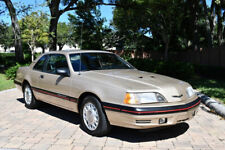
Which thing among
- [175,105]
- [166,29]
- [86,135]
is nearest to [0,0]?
[166,29]

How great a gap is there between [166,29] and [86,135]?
17280mm

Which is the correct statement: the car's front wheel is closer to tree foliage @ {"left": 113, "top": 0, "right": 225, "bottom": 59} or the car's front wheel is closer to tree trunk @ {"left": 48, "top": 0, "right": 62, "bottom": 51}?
tree trunk @ {"left": 48, "top": 0, "right": 62, "bottom": 51}

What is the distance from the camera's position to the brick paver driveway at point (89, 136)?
408 centimetres

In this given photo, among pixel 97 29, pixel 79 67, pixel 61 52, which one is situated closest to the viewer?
pixel 79 67

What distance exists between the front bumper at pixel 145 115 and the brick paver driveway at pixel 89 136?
42 cm

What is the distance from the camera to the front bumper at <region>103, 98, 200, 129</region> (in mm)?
3781

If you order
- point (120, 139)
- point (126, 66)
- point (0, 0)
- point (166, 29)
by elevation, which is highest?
point (0, 0)

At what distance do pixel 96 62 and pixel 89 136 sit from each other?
1.57m

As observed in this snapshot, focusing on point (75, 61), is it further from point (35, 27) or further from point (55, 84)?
point (35, 27)

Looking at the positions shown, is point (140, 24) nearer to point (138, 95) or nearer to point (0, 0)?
point (0, 0)

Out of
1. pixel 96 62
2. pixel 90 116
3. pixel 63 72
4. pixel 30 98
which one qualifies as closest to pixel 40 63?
pixel 30 98

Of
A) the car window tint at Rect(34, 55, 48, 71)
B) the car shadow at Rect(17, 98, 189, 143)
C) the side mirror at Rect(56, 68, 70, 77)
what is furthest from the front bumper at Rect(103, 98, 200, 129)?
the car window tint at Rect(34, 55, 48, 71)

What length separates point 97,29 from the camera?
28922 mm

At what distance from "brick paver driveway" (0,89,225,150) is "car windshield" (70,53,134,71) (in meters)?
1.24
